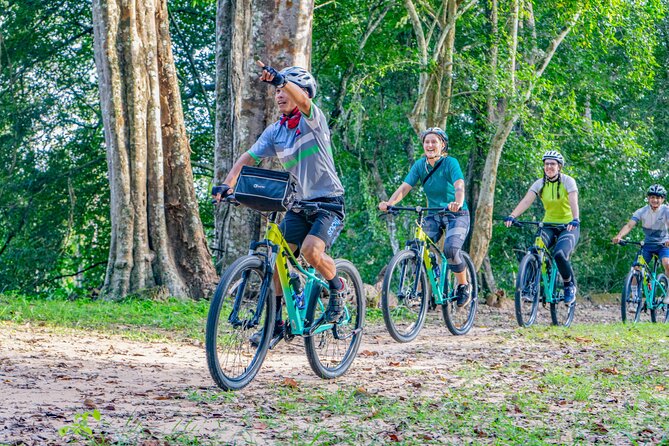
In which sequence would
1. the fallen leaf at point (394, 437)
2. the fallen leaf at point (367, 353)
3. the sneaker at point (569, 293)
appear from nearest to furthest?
the fallen leaf at point (394, 437) → the fallen leaf at point (367, 353) → the sneaker at point (569, 293)

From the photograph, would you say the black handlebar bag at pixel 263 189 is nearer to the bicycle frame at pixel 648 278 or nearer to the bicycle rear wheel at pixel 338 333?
the bicycle rear wheel at pixel 338 333

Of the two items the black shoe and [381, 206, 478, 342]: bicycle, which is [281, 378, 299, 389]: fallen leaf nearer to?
the black shoe

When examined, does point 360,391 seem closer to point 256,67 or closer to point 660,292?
point 256,67

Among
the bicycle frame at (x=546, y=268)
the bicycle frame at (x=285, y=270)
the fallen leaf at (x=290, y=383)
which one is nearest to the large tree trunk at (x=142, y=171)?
the bicycle frame at (x=546, y=268)

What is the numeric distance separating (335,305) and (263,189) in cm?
137

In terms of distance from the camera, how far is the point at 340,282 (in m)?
7.04

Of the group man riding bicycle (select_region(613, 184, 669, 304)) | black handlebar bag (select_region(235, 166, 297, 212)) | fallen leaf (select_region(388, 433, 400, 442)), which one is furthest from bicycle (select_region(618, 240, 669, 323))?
fallen leaf (select_region(388, 433, 400, 442))

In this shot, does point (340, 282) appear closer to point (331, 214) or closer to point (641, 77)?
point (331, 214)

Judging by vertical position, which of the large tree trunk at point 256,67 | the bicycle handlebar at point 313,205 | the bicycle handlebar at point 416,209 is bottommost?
the bicycle handlebar at point 313,205

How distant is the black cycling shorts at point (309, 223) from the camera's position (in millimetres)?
6652

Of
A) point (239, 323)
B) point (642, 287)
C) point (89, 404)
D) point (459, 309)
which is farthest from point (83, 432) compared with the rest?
point (642, 287)

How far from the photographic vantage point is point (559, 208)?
1259 centimetres

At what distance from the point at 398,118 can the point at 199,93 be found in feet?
16.4

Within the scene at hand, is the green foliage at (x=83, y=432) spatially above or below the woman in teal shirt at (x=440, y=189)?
below
